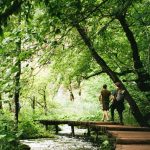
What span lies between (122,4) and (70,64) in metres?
7.36

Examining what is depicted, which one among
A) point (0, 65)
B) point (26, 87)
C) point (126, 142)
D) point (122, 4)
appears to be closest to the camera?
point (0, 65)

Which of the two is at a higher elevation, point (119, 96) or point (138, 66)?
point (138, 66)

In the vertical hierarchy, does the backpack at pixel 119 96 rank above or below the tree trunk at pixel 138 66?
below

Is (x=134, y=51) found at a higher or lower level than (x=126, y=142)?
higher

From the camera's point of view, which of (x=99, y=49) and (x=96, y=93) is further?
(x=96, y=93)

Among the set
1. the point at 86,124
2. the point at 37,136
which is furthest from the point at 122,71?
the point at 37,136

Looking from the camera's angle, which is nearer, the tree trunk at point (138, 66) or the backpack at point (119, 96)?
the tree trunk at point (138, 66)

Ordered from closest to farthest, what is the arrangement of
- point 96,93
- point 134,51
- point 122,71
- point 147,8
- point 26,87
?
point 26,87 < point 147,8 < point 134,51 < point 122,71 < point 96,93

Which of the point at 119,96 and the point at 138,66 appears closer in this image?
the point at 138,66

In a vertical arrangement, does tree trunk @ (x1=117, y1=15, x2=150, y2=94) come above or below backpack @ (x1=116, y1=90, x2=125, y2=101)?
above

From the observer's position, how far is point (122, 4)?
7.71 meters

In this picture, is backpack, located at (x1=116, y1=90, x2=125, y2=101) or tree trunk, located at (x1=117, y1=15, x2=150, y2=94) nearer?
tree trunk, located at (x1=117, y1=15, x2=150, y2=94)

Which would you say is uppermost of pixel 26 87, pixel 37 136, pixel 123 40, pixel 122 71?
pixel 123 40

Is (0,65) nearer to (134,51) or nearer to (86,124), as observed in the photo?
(134,51)
